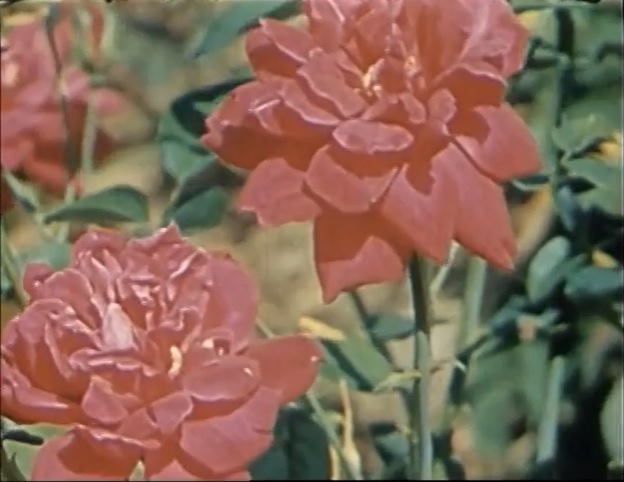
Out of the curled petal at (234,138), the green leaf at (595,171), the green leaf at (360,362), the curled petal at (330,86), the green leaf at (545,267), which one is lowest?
the green leaf at (545,267)

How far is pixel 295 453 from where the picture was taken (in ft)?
1.62

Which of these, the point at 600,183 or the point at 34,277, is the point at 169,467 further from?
the point at 600,183

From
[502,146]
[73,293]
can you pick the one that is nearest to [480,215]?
[502,146]

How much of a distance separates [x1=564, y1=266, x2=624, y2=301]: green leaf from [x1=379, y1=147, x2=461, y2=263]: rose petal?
0.38 ft

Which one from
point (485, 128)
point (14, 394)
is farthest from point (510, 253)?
point (14, 394)

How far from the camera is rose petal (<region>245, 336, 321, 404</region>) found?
397 mm

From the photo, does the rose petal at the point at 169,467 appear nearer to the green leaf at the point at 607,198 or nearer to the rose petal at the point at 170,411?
the rose petal at the point at 170,411

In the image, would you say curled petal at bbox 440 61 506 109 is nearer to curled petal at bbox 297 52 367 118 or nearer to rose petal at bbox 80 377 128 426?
curled petal at bbox 297 52 367 118

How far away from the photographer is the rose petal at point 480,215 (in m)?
0.39

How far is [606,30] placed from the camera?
0.49m

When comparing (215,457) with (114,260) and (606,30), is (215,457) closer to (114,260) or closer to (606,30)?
(114,260)

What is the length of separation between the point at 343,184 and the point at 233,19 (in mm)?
88

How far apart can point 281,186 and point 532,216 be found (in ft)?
0.48

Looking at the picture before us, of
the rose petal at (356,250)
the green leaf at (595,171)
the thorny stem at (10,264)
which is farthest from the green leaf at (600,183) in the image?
the thorny stem at (10,264)
